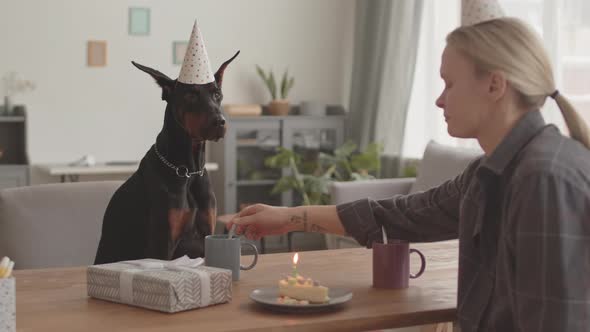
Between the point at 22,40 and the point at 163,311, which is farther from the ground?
the point at 22,40

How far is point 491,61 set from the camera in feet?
4.77

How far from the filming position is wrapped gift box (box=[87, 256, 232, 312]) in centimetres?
156

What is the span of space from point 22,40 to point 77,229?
344 centimetres

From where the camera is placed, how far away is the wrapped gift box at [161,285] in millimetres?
1562

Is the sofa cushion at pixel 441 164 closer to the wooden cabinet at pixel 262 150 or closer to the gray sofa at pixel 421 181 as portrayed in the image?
the gray sofa at pixel 421 181

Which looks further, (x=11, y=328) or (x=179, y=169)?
(x=179, y=169)

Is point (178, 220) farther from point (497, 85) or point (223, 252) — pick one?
point (497, 85)

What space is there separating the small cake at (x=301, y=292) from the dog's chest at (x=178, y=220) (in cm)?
67

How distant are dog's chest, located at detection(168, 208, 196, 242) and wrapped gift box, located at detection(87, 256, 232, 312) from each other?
1.77ft

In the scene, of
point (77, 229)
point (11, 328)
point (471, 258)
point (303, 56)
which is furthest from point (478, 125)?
point (303, 56)

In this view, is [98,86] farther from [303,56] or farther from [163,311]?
[163,311]

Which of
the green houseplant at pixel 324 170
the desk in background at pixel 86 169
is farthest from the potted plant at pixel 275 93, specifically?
the desk in background at pixel 86 169

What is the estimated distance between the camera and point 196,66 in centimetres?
231

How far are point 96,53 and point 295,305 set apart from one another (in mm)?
4539
